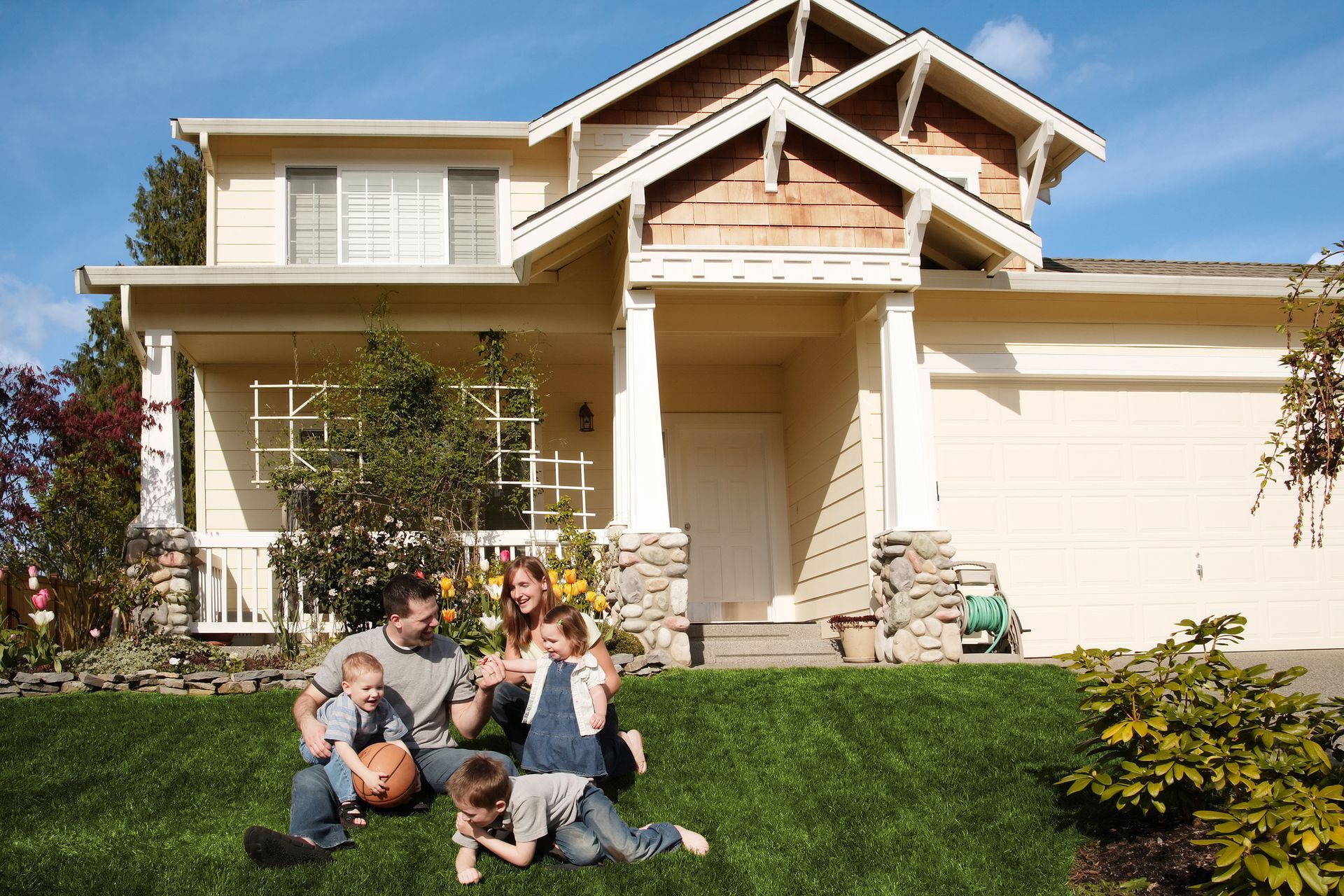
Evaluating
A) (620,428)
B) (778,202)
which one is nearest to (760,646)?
(620,428)

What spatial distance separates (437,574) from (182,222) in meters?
14.1

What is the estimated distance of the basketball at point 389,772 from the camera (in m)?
4.93

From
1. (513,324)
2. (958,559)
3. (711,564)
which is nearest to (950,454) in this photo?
(958,559)

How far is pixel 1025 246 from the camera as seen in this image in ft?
30.7

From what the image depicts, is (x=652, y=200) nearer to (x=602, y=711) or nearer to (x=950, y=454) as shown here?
(x=950, y=454)

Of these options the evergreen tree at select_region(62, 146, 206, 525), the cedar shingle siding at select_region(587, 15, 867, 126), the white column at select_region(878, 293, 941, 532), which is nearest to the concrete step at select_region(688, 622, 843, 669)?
the white column at select_region(878, 293, 941, 532)

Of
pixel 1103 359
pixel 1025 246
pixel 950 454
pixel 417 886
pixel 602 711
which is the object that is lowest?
pixel 417 886

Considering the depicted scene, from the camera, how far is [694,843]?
4785 millimetres

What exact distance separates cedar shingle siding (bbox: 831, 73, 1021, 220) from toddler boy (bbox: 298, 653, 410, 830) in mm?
8463

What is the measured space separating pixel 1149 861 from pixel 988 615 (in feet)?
15.7

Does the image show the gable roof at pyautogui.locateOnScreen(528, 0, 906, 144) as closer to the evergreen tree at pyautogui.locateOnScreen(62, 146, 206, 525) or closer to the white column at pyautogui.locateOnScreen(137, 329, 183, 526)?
the white column at pyautogui.locateOnScreen(137, 329, 183, 526)

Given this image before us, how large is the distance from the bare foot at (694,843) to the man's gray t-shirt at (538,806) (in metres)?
0.45

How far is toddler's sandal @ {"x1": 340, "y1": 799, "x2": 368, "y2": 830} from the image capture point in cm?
491

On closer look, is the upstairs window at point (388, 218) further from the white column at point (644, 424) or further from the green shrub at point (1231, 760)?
the green shrub at point (1231, 760)
